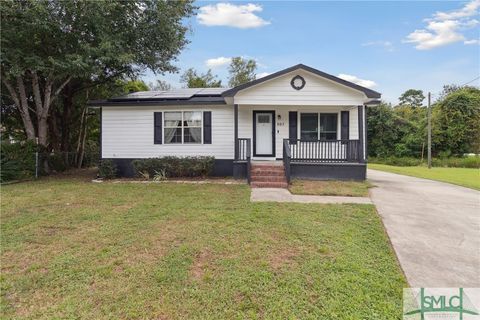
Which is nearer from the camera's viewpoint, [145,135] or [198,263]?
[198,263]

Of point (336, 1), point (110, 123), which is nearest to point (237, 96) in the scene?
point (336, 1)

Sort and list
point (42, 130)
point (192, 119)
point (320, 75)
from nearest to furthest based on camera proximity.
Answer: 1. point (320, 75)
2. point (192, 119)
3. point (42, 130)

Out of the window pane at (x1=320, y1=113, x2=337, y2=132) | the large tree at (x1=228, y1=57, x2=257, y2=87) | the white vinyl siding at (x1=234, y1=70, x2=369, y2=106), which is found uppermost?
the large tree at (x1=228, y1=57, x2=257, y2=87)

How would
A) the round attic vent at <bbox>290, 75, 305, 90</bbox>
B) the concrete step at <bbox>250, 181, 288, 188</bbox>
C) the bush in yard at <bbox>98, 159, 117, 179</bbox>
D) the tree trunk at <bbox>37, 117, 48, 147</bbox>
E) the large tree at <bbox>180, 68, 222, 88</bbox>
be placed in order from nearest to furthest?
the concrete step at <bbox>250, 181, 288, 188</bbox> → the round attic vent at <bbox>290, 75, 305, 90</bbox> → the bush in yard at <bbox>98, 159, 117, 179</bbox> → the tree trunk at <bbox>37, 117, 48, 147</bbox> → the large tree at <bbox>180, 68, 222, 88</bbox>

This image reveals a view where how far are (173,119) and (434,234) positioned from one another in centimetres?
952

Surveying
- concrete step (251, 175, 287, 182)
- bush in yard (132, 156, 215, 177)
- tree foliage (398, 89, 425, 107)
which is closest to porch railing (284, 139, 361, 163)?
concrete step (251, 175, 287, 182)

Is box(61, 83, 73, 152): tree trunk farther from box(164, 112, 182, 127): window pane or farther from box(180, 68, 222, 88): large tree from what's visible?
box(180, 68, 222, 88): large tree

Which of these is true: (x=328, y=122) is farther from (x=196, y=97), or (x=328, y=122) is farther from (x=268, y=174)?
(x=196, y=97)

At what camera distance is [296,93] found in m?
10.8

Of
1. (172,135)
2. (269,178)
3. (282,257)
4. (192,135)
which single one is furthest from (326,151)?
(282,257)

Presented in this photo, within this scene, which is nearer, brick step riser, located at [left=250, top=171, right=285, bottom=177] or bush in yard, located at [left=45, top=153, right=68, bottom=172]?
brick step riser, located at [left=250, top=171, right=285, bottom=177]

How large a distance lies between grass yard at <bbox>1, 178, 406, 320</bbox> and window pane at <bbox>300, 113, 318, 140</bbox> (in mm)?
6043

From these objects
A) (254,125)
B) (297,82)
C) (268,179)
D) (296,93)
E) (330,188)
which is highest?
(297,82)

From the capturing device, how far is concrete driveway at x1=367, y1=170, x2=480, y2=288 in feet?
11.9
